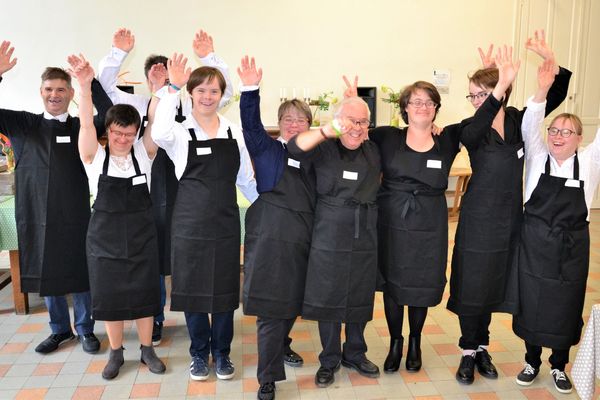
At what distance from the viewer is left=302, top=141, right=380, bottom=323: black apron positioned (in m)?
2.25

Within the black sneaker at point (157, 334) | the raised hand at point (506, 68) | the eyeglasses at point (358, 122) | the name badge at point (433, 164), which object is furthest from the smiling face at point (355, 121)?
the black sneaker at point (157, 334)

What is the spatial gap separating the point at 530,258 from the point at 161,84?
2.12m

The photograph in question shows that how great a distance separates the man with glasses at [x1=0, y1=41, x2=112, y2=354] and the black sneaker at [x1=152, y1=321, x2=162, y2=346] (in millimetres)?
489

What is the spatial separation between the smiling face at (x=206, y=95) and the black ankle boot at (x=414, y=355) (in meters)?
1.54

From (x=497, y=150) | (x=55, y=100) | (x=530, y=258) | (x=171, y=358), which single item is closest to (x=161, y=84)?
(x=55, y=100)

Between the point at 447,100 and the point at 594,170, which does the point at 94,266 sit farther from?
the point at 447,100

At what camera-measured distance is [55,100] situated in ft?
8.50

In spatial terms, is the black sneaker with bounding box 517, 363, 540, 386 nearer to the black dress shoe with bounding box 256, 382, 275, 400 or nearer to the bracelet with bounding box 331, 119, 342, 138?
the black dress shoe with bounding box 256, 382, 275, 400

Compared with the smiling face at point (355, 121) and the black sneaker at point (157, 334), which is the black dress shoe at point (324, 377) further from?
the smiling face at point (355, 121)

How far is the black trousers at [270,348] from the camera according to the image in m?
2.35

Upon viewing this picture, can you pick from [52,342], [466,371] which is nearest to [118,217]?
[52,342]

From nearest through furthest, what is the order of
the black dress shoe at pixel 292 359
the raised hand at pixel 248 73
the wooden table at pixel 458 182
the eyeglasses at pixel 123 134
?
the raised hand at pixel 248 73 < the eyeglasses at pixel 123 134 < the black dress shoe at pixel 292 359 < the wooden table at pixel 458 182

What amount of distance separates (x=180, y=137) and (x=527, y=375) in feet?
6.69

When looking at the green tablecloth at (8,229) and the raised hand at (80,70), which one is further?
the green tablecloth at (8,229)
